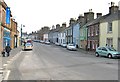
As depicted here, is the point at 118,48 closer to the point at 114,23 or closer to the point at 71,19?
the point at 114,23

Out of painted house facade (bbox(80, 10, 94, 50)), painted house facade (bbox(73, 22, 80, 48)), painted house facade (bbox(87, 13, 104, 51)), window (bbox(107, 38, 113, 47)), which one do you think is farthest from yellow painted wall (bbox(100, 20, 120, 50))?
painted house facade (bbox(73, 22, 80, 48))

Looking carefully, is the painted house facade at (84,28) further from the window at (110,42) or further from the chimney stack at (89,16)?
the window at (110,42)

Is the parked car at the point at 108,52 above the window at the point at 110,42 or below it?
Result: below

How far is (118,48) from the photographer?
4100 cm

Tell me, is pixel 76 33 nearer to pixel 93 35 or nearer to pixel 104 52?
pixel 93 35

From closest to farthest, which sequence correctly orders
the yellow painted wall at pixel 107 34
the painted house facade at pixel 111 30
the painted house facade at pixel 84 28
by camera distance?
1. the painted house facade at pixel 111 30
2. the yellow painted wall at pixel 107 34
3. the painted house facade at pixel 84 28

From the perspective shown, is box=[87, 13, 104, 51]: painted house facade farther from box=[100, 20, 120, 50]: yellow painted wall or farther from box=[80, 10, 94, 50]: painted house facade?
box=[80, 10, 94, 50]: painted house facade

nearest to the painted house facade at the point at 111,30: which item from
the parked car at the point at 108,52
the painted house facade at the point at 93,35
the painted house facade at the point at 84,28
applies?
the painted house facade at the point at 93,35

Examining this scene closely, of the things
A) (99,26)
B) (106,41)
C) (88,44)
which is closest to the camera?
(106,41)

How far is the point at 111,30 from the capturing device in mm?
44656

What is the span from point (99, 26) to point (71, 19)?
144 feet

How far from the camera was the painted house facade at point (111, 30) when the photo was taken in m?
42.1

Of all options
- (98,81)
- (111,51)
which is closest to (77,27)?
(111,51)

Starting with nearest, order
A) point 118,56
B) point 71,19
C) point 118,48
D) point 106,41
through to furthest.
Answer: point 118,56, point 118,48, point 106,41, point 71,19
